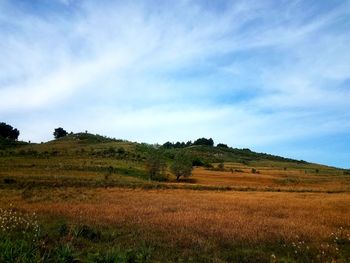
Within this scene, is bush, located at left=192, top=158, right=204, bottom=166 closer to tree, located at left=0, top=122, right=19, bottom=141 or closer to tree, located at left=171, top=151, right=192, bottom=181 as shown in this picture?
tree, located at left=171, top=151, right=192, bottom=181

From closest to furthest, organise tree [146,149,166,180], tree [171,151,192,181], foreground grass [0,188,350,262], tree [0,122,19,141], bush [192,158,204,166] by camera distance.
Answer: foreground grass [0,188,350,262] → tree [146,149,166,180] → tree [171,151,192,181] → bush [192,158,204,166] → tree [0,122,19,141]

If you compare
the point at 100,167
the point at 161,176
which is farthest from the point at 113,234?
the point at 161,176

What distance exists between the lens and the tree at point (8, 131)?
146 metres

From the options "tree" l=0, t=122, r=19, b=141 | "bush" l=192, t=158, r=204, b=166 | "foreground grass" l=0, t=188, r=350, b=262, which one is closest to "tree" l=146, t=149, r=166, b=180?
"bush" l=192, t=158, r=204, b=166

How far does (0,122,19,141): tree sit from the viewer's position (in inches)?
5758

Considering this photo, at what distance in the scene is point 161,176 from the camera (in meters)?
78.8

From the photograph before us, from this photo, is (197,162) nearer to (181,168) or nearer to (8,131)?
(181,168)

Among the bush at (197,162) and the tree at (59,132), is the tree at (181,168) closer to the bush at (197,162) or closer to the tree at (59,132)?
the bush at (197,162)

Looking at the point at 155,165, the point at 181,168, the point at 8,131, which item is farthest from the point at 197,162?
the point at 8,131

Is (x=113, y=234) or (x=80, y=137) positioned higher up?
(x=80, y=137)

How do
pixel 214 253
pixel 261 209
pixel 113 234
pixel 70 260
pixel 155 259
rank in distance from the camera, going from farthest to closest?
pixel 261 209 → pixel 113 234 → pixel 214 253 → pixel 155 259 → pixel 70 260

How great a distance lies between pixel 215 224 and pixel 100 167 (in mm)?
50097

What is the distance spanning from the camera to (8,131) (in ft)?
486

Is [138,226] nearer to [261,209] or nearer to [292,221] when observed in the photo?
[292,221]
